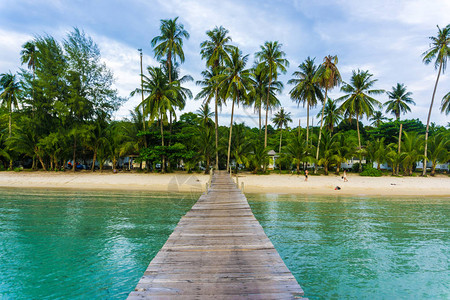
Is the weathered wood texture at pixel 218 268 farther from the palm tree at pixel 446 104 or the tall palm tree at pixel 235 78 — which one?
the palm tree at pixel 446 104

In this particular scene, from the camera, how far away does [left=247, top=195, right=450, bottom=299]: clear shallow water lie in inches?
271

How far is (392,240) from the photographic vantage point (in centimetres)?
1039

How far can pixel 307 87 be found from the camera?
33812 mm

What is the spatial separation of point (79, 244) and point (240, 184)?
52.6 feet

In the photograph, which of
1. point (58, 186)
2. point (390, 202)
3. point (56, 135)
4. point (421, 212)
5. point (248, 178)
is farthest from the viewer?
point (56, 135)

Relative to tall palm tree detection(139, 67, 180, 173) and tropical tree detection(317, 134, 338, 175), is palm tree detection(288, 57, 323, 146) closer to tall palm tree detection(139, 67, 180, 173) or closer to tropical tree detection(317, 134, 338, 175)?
tropical tree detection(317, 134, 338, 175)

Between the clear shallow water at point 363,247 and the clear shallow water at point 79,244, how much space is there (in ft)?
15.2

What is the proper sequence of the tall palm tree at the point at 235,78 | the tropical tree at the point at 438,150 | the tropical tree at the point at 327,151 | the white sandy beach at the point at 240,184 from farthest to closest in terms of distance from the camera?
the tropical tree at the point at 438,150
the tropical tree at the point at 327,151
the tall palm tree at the point at 235,78
the white sandy beach at the point at 240,184

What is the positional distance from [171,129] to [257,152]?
11.1 metres

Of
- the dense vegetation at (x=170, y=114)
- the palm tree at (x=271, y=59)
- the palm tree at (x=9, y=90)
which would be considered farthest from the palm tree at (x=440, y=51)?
the palm tree at (x=9, y=90)

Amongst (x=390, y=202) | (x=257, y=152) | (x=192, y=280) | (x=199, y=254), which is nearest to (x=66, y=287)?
(x=199, y=254)

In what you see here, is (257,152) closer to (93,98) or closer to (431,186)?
(431,186)

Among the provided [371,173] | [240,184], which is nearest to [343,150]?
[371,173]

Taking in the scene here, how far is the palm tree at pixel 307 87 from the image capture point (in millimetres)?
33688
